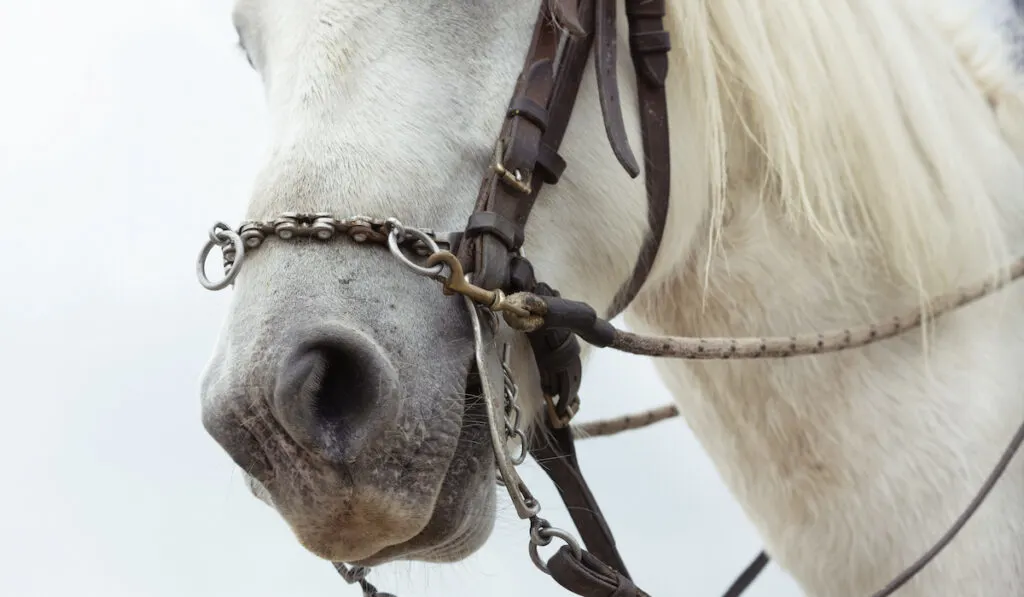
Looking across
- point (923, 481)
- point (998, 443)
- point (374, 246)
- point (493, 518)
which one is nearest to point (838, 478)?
point (923, 481)

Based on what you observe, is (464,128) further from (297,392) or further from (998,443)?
(998,443)

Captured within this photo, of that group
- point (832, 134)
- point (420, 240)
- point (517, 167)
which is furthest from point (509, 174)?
point (832, 134)

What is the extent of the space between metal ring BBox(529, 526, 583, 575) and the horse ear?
0.61 m

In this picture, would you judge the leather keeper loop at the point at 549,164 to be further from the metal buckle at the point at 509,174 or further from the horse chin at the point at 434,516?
the horse chin at the point at 434,516

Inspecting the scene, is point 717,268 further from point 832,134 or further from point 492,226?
point 492,226

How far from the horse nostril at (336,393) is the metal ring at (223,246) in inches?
6.5

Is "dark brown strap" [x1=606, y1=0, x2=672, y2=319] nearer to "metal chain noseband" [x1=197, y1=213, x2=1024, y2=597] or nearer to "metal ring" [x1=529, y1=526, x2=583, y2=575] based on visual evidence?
"metal chain noseband" [x1=197, y1=213, x2=1024, y2=597]

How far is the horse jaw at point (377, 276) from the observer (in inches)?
41.2

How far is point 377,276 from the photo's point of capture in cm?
108

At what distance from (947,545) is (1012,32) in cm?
97

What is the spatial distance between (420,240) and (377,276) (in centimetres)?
7

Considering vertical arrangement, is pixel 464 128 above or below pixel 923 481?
above

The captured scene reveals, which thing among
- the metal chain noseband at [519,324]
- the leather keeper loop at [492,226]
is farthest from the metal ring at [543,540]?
the leather keeper loop at [492,226]

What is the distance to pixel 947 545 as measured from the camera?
1.39 meters
